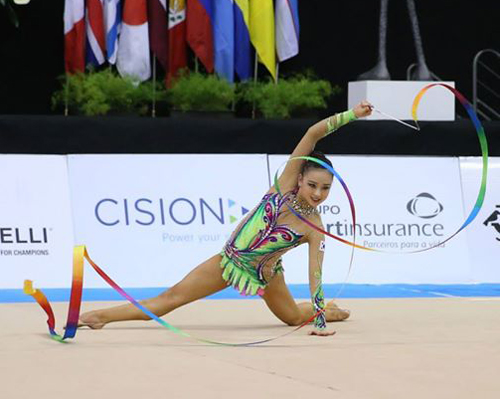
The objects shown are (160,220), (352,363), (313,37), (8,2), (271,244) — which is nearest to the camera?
(352,363)

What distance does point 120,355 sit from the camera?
5.66m

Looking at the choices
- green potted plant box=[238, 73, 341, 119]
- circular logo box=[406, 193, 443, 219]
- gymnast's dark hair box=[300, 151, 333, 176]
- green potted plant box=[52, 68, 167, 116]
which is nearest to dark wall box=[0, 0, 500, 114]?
green potted plant box=[52, 68, 167, 116]

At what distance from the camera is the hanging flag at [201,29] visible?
11.8m

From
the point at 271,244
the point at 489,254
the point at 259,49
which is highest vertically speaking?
the point at 259,49

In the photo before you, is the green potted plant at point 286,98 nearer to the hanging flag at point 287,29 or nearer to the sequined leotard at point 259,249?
the hanging flag at point 287,29

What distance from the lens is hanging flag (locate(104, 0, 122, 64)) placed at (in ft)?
38.0

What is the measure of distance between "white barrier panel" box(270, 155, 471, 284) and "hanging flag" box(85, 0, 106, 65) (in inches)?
109

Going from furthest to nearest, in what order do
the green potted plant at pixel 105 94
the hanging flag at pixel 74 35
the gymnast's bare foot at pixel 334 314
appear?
the hanging flag at pixel 74 35
the green potted plant at pixel 105 94
the gymnast's bare foot at pixel 334 314

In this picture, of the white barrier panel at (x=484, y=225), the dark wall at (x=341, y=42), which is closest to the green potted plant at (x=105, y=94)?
the dark wall at (x=341, y=42)

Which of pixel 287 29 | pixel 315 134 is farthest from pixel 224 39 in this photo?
pixel 315 134

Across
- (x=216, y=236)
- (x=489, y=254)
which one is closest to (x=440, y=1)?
(x=489, y=254)

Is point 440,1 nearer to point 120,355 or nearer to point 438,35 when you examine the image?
point 438,35

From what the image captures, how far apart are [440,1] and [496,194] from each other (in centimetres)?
446

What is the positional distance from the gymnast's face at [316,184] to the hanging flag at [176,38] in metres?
5.55
